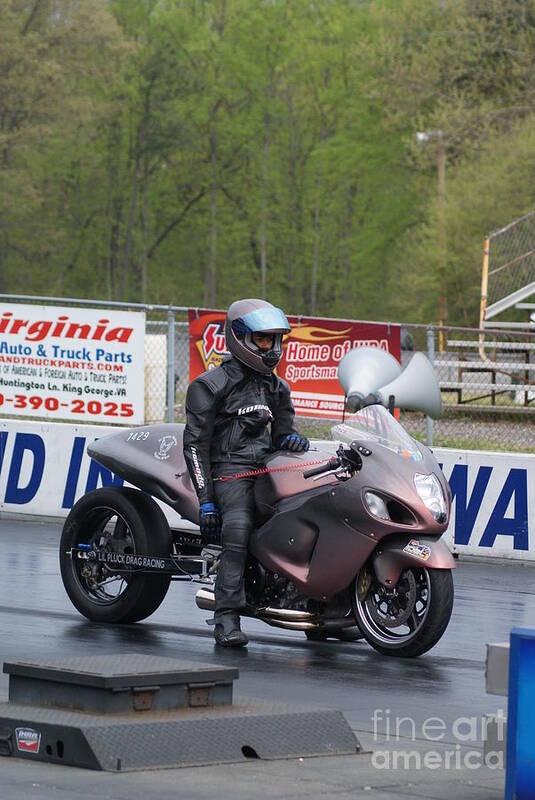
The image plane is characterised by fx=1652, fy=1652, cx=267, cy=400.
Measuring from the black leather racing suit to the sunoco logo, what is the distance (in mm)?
2930

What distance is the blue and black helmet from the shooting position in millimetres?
9273

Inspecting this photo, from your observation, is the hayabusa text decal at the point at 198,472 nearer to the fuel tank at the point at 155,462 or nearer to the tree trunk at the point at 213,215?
the fuel tank at the point at 155,462

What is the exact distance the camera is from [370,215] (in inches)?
3034

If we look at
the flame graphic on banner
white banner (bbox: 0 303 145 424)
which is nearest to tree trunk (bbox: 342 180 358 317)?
white banner (bbox: 0 303 145 424)

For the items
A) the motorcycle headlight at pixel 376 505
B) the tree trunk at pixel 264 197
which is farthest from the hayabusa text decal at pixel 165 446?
the tree trunk at pixel 264 197

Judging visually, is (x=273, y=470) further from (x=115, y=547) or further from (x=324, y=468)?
(x=115, y=547)

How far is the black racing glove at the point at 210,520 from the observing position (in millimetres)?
9125

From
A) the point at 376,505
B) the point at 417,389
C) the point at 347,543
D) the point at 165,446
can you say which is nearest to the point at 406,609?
the point at 347,543

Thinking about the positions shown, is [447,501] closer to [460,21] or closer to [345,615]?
[345,615]

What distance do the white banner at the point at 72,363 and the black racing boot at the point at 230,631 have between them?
333 inches

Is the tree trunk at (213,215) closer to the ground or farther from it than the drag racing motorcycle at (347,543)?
farther from it

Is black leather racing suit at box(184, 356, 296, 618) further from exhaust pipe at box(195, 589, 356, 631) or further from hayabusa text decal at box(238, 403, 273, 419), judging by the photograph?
exhaust pipe at box(195, 589, 356, 631)

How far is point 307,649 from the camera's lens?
9430mm

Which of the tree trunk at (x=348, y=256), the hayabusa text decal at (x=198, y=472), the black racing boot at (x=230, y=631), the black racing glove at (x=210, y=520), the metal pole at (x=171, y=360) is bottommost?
the black racing boot at (x=230, y=631)
